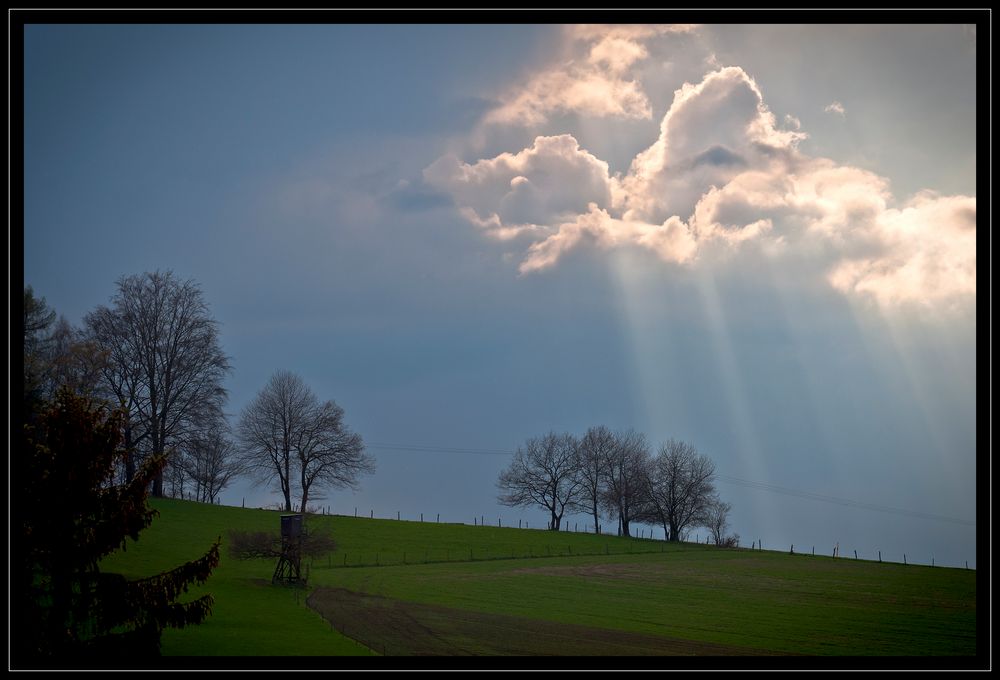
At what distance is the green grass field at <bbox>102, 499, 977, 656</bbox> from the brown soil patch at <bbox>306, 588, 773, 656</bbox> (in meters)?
0.22

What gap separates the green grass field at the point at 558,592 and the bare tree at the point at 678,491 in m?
10.4

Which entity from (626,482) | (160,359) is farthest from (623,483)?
(160,359)

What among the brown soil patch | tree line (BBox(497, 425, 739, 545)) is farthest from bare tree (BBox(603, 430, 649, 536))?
the brown soil patch

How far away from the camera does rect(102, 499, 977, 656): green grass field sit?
87.7ft

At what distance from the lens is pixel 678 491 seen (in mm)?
75250

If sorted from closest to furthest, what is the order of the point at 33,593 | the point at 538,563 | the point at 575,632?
the point at 33,593 → the point at 575,632 → the point at 538,563

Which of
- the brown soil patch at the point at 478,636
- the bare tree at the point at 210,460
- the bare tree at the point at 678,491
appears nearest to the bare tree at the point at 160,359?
the bare tree at the point at 210,460

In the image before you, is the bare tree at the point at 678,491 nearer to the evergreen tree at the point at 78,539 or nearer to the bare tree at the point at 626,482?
the bare tree at the point at 626,482
